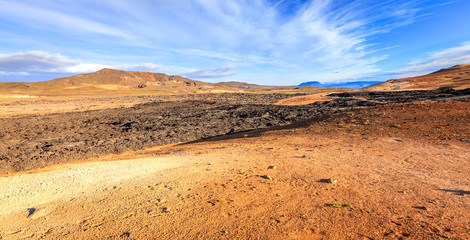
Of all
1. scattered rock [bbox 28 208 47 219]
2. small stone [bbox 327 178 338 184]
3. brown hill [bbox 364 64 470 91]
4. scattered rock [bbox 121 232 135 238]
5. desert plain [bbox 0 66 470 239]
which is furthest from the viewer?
brown hill [bbox 364 64 470 91]

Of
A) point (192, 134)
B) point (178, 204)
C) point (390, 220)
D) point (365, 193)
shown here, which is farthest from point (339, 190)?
point (192, 134)

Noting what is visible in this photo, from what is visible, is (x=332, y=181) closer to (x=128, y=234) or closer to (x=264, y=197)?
(x=264, y=197)

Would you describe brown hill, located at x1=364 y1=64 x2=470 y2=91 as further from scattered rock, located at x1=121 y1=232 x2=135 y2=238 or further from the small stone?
scattered rock, located at x1=121 y1=232 x2=135 y2=238

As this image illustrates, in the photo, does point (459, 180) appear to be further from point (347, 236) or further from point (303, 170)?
point (347, 236)

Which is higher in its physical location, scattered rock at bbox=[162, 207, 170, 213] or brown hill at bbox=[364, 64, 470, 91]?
brown hill at bbox=[364, 64, 470, 91]

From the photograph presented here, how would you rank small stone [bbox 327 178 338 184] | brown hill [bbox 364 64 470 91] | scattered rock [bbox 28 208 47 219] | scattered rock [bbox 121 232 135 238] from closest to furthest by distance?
scattered rock [bbox 121 232 135 238], scattered rock [bbox 28 208 47 219], small stone [bbox 327 178 338 184], brown hill [bbox 364 64 470 91]

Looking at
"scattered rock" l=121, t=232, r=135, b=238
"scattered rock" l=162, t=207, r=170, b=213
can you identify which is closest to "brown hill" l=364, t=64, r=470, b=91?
"scattered rock" l=162, t=207, r=170, b=213

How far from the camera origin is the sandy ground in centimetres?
346

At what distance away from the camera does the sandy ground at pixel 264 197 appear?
3.46m

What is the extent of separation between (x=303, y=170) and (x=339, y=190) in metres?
1.30

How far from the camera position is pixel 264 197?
14.6 ft

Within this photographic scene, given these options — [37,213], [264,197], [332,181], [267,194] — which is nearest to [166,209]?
[264,197]

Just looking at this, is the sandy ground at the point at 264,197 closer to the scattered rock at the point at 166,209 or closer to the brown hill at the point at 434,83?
the scattered rock at the point at 166,209

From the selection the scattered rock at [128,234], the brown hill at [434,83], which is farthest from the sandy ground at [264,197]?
the brown hill at [434,83]
